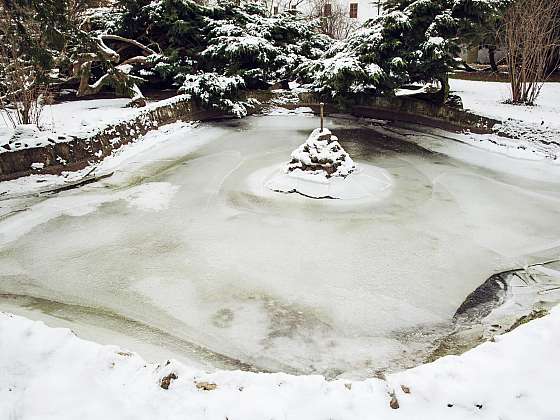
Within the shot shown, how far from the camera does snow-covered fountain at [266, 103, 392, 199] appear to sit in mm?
6910

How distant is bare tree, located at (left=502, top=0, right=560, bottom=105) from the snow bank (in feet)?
Result: 30.7

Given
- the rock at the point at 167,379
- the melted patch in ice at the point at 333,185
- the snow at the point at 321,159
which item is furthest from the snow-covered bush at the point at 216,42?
the rock at the point at 167,379

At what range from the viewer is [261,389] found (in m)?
2.45

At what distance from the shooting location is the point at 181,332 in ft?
12.3

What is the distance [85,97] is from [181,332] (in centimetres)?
1144

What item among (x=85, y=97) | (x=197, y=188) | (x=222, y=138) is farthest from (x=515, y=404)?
(x=85, y=97)

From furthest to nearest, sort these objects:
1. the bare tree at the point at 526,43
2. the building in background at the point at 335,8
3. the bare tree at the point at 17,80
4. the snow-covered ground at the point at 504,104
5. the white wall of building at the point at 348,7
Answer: the white wall of building at the point at 348,7, the building in background at the point at 335,8, the bare tree at the point at 526,43, the snow-covered ground at the point at 504,104, the bare tree at the point at 17,80

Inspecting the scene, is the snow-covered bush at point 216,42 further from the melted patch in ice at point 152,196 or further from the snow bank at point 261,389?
the snow bank at point 261,389

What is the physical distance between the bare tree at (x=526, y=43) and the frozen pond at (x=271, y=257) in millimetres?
3470

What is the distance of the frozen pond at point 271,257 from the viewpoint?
→ 12.1 feet

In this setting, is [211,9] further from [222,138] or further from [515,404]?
[515,404]

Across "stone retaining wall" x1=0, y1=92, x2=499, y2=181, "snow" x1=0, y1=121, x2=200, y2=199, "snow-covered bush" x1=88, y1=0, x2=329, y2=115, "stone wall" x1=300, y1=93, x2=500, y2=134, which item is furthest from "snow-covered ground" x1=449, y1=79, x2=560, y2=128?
"snow" x1=0, y1=121, x2=200, y2=199

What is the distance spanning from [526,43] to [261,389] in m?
10.6

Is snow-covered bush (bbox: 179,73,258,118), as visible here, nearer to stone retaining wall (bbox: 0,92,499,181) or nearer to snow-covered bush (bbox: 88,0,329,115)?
snow-covered bush (bbox: 88,0,329,115)
